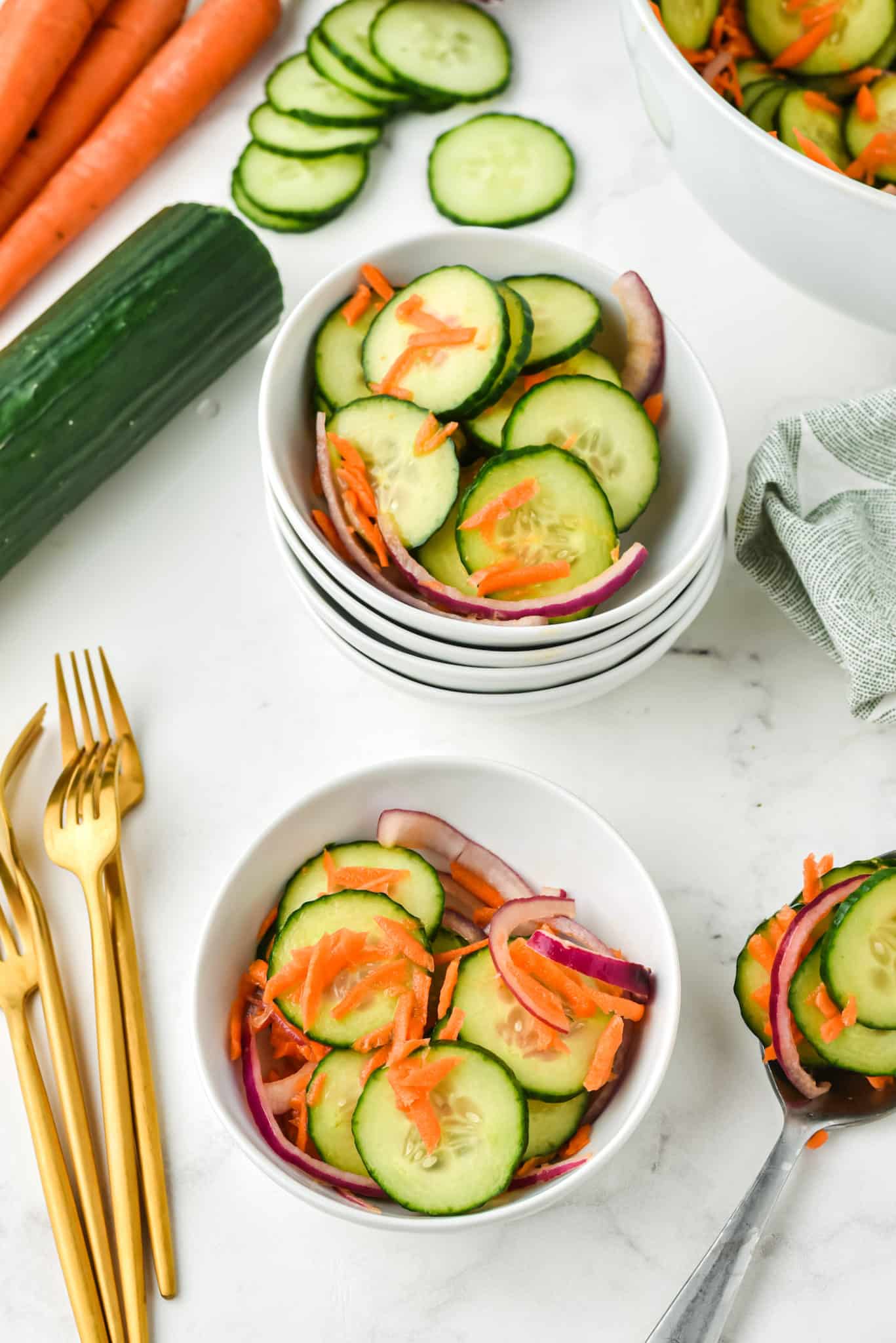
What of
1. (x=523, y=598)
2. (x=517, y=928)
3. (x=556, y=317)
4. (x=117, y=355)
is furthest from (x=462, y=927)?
(x=117, y=355)

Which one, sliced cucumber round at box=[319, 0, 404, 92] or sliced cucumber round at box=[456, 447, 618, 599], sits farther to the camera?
sliced cucumber round at box=[319, 0, 404, 92]

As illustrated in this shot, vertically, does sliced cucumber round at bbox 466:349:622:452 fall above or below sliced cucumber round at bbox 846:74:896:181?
above

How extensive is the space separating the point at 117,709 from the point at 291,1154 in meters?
0.62

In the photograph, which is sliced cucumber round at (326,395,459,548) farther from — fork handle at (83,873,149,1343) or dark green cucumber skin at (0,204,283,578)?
fork handle at (83,873,149,1343)

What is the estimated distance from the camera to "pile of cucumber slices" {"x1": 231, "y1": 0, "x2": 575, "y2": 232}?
75.3 inches

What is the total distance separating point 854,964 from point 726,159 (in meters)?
0.93

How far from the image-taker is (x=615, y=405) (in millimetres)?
1479

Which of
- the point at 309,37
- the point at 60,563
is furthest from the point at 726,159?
the point at 60,563

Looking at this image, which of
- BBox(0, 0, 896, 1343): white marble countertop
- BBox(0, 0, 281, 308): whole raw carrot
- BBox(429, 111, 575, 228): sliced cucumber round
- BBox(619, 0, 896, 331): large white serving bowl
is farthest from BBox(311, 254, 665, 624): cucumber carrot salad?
BBox(0, 0, 281, 308): whole raw carrot

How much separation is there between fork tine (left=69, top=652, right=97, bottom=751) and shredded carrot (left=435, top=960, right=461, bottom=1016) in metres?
0.56

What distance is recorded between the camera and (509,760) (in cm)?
164

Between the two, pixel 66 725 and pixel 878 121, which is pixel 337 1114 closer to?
pixel 66 725

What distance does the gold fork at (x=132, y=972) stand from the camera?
139 cm

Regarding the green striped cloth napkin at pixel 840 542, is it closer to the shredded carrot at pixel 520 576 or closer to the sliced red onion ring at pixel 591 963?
the shredded carrot at pixel 520 576
